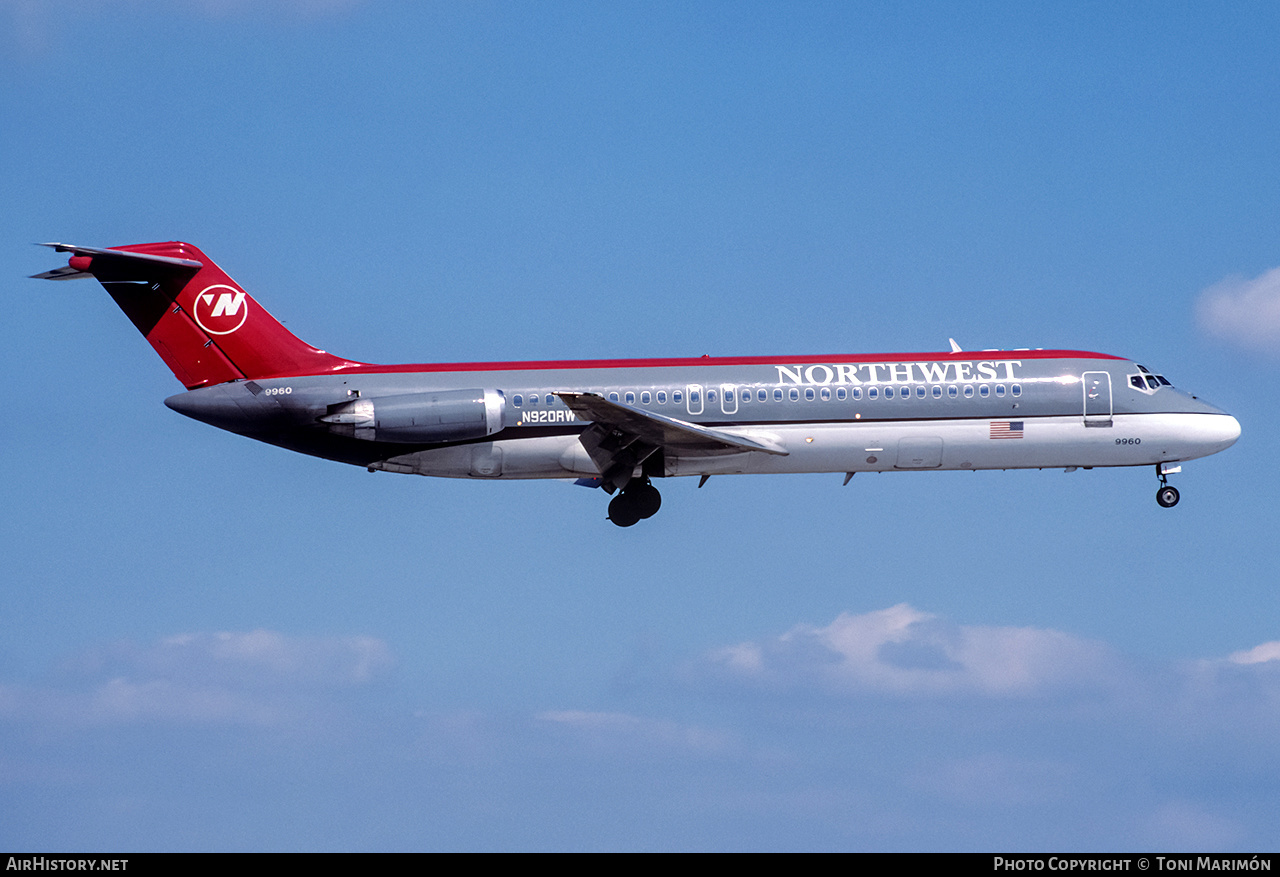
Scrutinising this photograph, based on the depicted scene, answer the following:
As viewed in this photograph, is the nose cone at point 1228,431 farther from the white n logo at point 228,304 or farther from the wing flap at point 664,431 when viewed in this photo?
the white n logo at point 228,304

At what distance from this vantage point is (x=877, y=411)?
36.2m

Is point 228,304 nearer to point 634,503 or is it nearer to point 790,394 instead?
point 634,503

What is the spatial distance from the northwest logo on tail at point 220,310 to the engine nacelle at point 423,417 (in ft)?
12.7

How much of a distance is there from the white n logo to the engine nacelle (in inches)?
161

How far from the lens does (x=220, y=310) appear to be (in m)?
37.0

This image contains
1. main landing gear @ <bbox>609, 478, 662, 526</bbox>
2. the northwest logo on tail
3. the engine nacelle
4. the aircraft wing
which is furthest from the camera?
the northwest logo on tail

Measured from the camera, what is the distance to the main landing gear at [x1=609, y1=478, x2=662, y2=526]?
36.6 meters

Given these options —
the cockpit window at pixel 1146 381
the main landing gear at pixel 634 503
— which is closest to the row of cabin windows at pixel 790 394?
the main landing gear at pixel 634 503

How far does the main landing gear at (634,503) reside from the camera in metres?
36.6

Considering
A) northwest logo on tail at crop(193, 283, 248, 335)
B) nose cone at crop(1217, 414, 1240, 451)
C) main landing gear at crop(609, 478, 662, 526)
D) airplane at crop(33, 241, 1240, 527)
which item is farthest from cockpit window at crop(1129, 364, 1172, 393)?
northwest logo on tail at crop(193, 283, 248, 335)

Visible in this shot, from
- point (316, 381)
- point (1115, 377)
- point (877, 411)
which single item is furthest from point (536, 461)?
point (1115, 377)

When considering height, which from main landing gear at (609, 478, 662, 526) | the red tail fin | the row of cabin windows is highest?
the red tail fin

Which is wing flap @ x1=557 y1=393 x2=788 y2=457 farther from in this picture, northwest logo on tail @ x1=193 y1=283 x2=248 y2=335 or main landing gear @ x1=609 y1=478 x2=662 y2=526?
northwest logo on tail @ x1=193 y1=283 x2=248 y2=335
